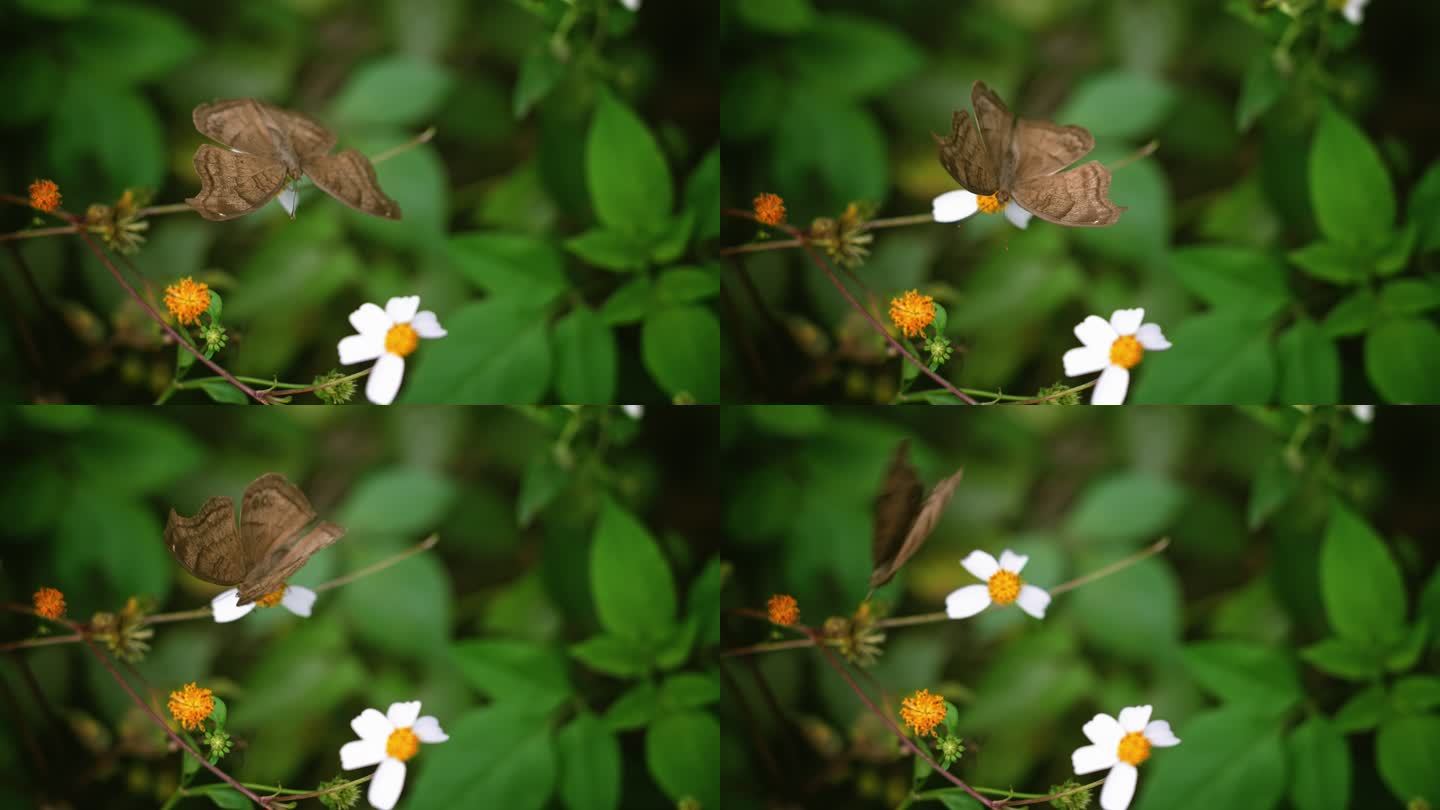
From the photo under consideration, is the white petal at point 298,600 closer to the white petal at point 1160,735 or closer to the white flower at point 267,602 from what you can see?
the white flower at point 267,602

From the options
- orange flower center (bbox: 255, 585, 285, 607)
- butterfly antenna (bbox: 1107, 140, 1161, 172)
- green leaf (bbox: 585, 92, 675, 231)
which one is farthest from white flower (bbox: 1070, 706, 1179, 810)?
orange flower center (bbox: 255, 585, 285, 607)

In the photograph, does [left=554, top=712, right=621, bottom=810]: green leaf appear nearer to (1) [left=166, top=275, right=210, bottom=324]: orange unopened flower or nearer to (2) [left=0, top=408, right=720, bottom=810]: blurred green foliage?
(2) [left=0, top=408, right=720, bottom=810]: blurred green foliage

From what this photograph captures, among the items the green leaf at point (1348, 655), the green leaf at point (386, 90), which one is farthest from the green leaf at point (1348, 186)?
the green leaf at point (386, 90)

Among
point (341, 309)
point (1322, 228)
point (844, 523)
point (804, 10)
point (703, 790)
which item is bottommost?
point (703, 790)

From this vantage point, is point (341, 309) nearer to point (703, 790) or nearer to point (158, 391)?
point (158, 391)

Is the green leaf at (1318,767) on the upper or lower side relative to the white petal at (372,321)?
lower

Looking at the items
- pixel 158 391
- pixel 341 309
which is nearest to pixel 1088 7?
pixel 341 309
